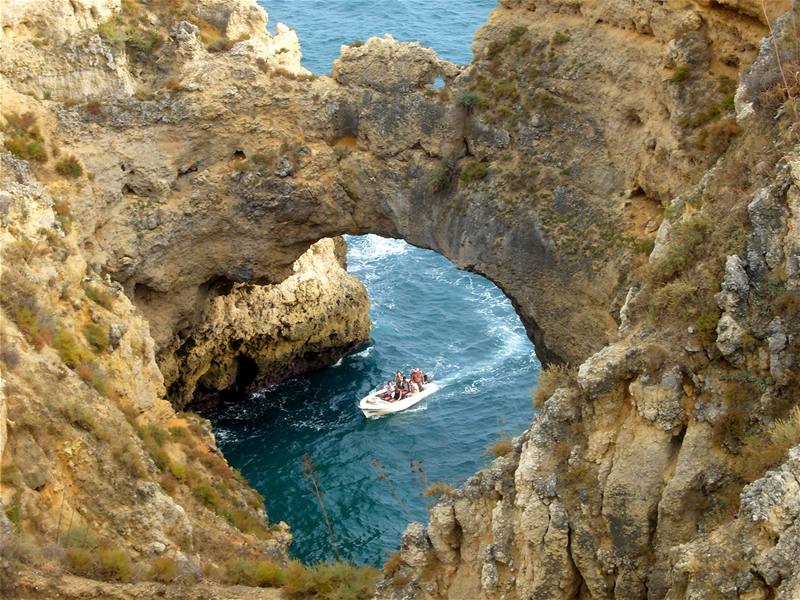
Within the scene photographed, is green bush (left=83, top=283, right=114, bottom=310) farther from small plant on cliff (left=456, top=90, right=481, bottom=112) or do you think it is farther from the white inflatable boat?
the white inflatable boat

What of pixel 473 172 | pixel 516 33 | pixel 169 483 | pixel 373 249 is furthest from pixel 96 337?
pixel 373 249

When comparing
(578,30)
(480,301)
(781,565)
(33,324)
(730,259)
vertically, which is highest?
(578,30)

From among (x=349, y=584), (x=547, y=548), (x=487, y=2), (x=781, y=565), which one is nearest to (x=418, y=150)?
(x=349, y=584)

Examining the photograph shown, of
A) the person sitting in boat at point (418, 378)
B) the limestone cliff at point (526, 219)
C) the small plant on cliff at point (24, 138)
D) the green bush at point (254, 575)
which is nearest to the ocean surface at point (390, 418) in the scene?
the person sitting in boat at point (418, 378)

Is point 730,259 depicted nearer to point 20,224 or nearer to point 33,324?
point 33,324

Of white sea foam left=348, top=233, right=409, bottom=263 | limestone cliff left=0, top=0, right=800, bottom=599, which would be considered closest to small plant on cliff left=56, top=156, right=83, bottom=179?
limestone cliff left=0, top=0, right=800, bottom=599
